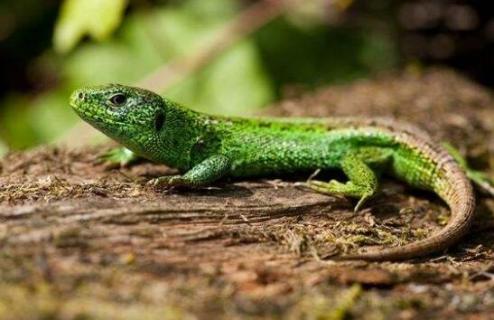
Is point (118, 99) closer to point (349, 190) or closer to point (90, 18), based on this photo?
point (349, 190)

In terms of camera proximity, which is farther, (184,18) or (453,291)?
(184,18)

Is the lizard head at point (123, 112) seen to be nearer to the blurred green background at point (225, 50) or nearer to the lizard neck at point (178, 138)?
the lizard neck at point (178, 138)

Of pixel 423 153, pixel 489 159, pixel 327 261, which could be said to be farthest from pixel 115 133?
pixel 489 159

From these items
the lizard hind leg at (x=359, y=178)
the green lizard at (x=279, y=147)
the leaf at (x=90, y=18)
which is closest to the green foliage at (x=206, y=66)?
the leaf at (x=90, y=18)

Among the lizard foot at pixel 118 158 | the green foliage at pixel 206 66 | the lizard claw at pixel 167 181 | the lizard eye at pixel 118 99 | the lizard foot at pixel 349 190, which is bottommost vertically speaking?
the lizard foot at pixel 349 190

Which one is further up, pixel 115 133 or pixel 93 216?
pixel 115 133

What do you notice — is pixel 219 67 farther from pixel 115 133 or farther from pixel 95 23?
pixel 115 133
